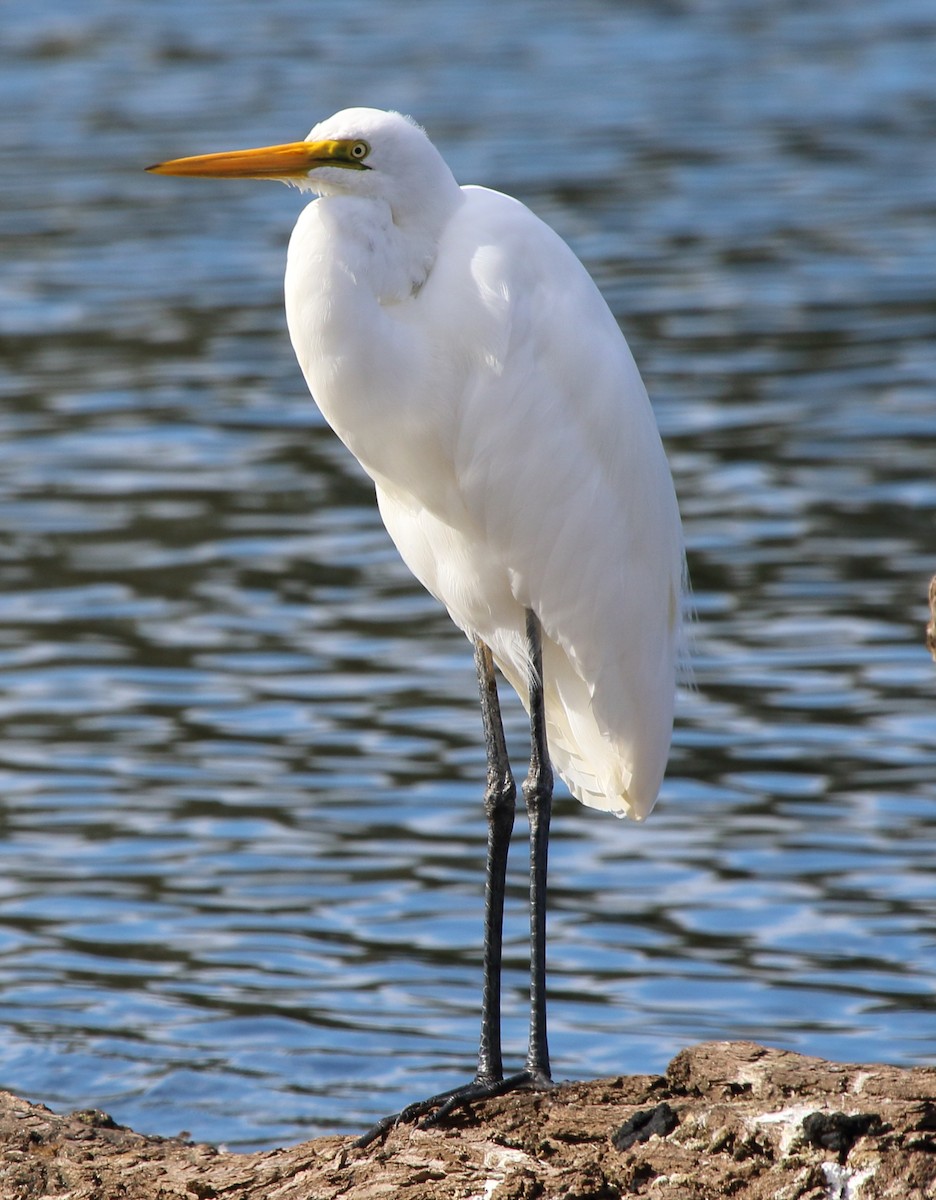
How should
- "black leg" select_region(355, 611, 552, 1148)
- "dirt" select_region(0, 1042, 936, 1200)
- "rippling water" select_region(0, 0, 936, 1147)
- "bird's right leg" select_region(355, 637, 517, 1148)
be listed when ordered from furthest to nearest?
"rippling water" select_region(0, 0, 936, 1147) → "bird's right leg" select_region(355, 637, 517, 1148) → "black leg" select_region(355, 611, 552, 1148) → "dirt" select_region(0, 1042, 936, 1200)

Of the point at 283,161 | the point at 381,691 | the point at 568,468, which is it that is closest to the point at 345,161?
the point at 283,161

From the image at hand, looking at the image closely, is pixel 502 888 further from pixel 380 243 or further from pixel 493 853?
pixel 380 243

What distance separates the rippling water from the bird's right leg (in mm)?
1146

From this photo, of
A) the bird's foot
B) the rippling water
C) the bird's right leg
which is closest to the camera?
the bird's foot

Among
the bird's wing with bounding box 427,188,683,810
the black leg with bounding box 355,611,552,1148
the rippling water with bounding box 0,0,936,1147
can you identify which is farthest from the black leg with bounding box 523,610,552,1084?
the rippling water with bounding box 0,0,936,1147

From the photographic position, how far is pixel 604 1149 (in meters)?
4.03

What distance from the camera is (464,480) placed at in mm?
4738

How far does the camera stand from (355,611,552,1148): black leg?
4582 millimetres

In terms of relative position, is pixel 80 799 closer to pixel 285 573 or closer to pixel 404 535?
pixel 285 573

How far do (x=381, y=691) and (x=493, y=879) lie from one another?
3516 millimetres

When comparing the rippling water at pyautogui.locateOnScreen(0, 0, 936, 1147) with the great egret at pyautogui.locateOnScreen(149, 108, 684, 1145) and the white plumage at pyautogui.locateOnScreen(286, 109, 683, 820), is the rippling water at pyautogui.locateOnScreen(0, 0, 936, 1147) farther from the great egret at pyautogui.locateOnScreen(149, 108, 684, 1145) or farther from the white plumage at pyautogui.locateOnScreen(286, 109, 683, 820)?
the white plumage at pyautogui.locateOnScreen(286, 109, 683, 820)

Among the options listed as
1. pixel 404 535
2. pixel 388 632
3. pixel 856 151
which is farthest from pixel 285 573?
pixel 856 151

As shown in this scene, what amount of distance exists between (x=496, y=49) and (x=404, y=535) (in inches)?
739

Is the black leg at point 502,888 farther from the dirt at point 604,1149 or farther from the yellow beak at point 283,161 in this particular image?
the yellow beak at point 283,161
